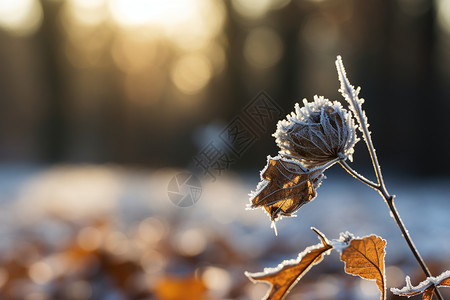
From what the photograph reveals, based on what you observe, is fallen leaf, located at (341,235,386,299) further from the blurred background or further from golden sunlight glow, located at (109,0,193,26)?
golden sunlight glow, located at (109,0,193,26)

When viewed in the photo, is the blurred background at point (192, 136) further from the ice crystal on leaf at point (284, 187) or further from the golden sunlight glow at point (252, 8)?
the ice crystal on leaf at point (284, 187)

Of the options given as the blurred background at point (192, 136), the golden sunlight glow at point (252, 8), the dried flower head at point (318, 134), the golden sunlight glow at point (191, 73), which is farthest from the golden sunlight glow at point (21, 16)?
the dried flower head at point (318, 134)

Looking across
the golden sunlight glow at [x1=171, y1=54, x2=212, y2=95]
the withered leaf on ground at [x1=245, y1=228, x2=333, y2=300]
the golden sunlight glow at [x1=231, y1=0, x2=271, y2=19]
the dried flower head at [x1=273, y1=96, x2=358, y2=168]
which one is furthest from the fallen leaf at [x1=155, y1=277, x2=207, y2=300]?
the golden sunlight glow at [x1=171, y1=54, x2=212, y2=95]

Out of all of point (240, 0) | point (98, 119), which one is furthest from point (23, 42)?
point (240, 0)

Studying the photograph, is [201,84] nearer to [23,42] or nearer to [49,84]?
[49,84]

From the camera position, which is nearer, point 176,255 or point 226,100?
point 176,255
